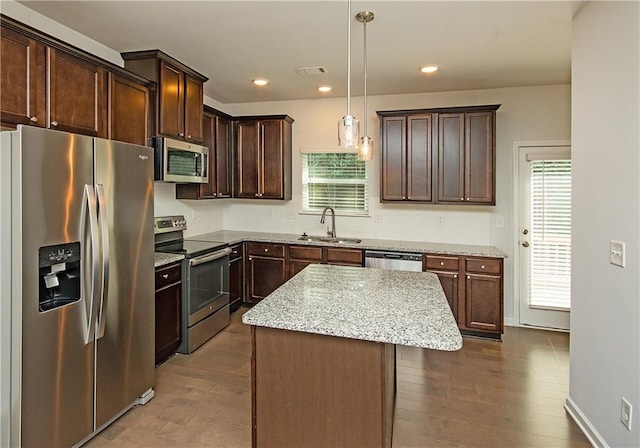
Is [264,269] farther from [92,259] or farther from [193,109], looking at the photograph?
[92,259]

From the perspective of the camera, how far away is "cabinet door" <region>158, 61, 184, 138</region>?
3.29 metres

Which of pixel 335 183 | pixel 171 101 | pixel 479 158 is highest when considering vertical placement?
pixel 171 101

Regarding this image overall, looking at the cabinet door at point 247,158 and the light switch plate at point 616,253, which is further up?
the cabinet door at point 247,158

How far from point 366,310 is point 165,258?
6.79 ft

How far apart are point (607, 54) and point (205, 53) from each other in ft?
9.54

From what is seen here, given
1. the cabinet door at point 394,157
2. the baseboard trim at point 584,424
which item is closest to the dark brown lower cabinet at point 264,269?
the cabinet door at point 394,157

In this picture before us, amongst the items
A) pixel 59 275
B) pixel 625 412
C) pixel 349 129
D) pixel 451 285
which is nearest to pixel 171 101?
pixel 59 275

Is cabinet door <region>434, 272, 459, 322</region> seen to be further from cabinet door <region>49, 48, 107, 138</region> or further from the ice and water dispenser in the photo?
cabinet door <region>49, 48, 107, 138</region>

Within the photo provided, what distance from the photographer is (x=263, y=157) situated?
4.79 meters

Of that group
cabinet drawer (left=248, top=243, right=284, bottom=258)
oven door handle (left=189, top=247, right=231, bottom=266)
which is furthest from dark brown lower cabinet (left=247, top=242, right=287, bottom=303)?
oven door handle (left=189, top=247, right=231, bottom=266)

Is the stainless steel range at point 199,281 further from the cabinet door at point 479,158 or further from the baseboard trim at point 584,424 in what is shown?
the baseboard trim at point 584,424

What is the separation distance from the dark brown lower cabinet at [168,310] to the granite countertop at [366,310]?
1313mm

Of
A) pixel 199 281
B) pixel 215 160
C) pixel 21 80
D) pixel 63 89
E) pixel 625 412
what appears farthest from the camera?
pixel 215 160

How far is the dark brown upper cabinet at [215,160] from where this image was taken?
164 inches
